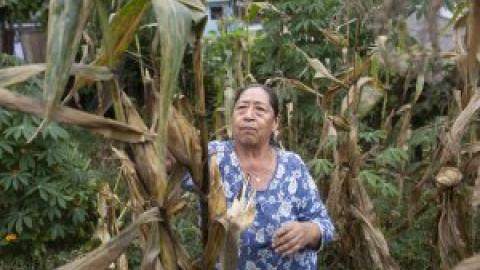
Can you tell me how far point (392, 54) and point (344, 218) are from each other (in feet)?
6.13

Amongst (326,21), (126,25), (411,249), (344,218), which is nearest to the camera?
(126,25)

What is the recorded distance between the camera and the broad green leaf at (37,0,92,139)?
2.30 ft

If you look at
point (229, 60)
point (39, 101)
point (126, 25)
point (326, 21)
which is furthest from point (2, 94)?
point (326, 21)

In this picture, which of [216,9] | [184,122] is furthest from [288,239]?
[216,9]

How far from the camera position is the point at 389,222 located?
2.84 m

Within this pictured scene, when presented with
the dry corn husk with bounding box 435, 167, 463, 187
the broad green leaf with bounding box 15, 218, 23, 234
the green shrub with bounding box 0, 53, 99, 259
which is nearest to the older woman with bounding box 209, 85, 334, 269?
the dry corn husk with bounding box 435, 167, 463, 187

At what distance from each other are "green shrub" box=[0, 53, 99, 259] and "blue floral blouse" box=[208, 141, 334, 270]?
0.86 m

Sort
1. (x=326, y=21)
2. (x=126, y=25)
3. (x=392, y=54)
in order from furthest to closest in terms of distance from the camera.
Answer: (x=326, y=21) → (x=126, y=25) → (x=392, y=54)

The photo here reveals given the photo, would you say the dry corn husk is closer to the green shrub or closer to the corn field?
the corn field

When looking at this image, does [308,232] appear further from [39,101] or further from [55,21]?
[55,21]

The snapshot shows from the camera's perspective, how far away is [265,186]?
5.46 feet

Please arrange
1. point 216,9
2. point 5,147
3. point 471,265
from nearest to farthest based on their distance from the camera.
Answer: point 471,265, point 5,147, point 216,9

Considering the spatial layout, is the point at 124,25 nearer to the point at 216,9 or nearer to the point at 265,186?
the point at 265,186

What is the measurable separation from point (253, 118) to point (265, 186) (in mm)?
165
